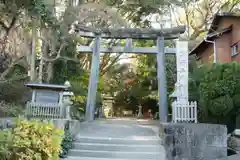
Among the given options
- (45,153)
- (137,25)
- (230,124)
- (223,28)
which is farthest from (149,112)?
(45,153)

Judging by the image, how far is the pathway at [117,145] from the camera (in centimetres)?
942

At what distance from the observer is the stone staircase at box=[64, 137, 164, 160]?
938 cm

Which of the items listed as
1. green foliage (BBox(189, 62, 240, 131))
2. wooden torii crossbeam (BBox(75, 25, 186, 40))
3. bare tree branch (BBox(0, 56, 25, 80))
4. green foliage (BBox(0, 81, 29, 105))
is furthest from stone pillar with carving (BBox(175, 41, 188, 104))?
bare tree branch (BBox(0, 56, 25, 80))

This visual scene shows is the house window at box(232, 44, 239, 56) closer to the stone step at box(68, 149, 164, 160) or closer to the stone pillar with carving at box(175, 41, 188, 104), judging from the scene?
the stone pillar with carving at box(175, 41, 188, 104)

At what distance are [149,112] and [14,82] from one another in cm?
1195

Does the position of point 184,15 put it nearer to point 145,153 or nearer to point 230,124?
point 230,124

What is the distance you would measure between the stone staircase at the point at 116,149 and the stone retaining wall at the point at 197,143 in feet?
1.62

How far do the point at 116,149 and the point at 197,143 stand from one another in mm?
2452

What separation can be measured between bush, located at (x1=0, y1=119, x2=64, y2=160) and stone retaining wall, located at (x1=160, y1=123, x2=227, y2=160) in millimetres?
4083

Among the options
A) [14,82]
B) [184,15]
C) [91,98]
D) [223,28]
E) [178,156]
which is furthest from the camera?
[184,15]

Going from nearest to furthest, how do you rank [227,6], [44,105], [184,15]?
[44,105] → [227,6] → [184,15]

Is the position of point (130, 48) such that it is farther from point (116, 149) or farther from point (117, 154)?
point (117, 154)

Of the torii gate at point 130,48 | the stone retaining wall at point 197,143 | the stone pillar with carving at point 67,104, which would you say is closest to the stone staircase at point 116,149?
the stone retaining wall at point 197,143

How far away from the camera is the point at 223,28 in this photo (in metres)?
20.3
